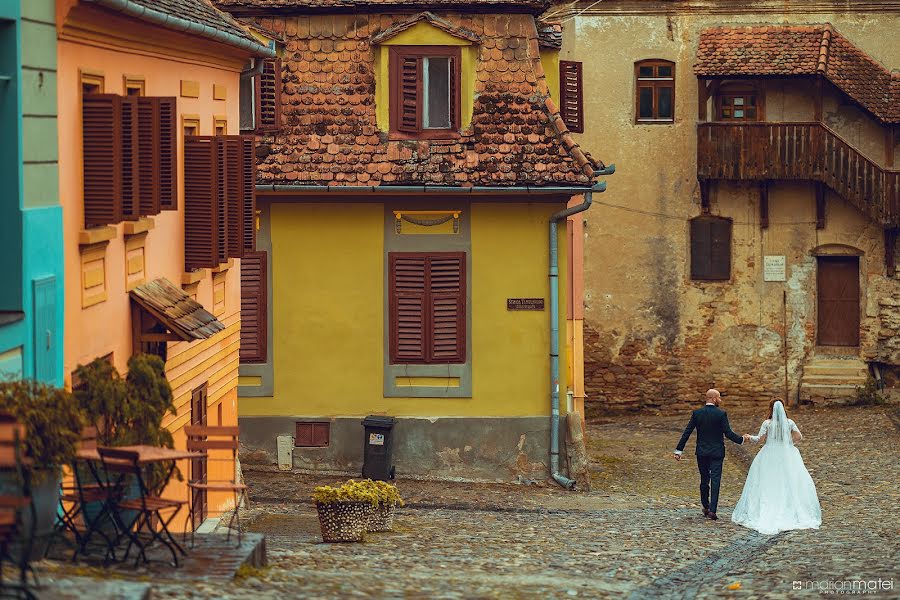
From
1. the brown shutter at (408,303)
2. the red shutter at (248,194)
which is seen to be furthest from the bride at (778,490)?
the red shutter at (248,194)

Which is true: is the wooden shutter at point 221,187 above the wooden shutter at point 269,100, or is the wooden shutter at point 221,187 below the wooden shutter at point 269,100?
below

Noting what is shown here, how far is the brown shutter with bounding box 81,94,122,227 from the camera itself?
12242mm

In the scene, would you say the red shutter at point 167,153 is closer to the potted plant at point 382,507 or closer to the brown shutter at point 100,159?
the brown shutter at point 100,159

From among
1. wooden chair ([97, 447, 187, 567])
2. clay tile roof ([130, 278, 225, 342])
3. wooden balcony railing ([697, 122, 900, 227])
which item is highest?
wooden balcony railing ([697, 122, 900, 227])

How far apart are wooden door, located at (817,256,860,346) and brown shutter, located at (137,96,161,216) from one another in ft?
66.5

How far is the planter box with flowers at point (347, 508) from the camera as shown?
15.1 m

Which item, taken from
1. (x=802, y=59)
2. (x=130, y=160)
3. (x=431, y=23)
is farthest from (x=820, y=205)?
(x=130, y=160)

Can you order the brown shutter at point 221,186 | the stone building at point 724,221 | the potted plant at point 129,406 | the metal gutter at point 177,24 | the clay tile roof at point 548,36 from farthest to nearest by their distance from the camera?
1. the stone building at point 724,221
2. the clay tile roof at point 548,36
3. the brown shutter at point 221,186
4. the metal gutter at point 177,24
5. the potted plant at point 129,406

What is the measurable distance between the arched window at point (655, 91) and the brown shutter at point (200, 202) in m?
16.4

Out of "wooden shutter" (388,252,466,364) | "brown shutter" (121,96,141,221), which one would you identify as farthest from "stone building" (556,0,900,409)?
"brown shutter" (121,96,141,221)

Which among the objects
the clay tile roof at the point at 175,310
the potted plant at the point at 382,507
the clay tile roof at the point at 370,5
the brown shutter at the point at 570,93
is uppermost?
the clay tile roof at the point at 370,5

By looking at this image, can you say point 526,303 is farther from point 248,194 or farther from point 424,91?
point 248,194

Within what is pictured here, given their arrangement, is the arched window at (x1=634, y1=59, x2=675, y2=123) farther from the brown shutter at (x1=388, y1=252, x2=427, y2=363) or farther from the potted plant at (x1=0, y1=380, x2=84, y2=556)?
the potted plant at (x1=0, y1=380, x2=84, y2=556)

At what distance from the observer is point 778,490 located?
Answer: 17.7 metres
